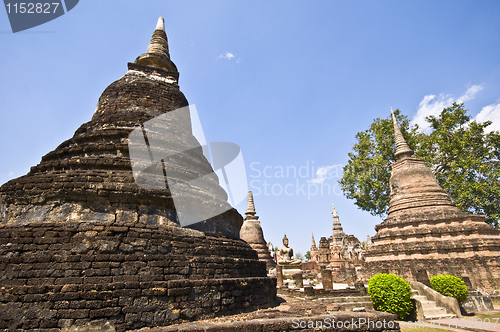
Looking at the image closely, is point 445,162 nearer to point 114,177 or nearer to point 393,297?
point 393,297

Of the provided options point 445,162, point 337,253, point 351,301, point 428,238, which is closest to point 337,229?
point 337,253

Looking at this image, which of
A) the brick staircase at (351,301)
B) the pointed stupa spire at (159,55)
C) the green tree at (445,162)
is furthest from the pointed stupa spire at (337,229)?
the pointed stupa spire at (159,55)

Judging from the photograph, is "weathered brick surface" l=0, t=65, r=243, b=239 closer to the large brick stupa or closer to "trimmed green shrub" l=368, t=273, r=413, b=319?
the large brick stupa

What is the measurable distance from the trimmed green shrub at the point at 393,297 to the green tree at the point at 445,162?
15.1m

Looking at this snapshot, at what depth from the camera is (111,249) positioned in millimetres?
4438

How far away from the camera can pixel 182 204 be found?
578cm

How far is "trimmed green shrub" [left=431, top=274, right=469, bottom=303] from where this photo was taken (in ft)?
30.2

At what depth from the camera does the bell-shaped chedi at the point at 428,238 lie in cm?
1204

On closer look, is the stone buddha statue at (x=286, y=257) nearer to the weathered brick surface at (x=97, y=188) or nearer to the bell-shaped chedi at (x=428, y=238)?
the bell-shaped chedi at (x=428, y=238)

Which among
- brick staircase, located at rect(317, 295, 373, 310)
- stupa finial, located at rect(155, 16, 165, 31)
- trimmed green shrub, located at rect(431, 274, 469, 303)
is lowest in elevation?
brick staircase, located at rect(317, 295, 373, 310)

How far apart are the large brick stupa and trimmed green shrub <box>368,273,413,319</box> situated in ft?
13.5

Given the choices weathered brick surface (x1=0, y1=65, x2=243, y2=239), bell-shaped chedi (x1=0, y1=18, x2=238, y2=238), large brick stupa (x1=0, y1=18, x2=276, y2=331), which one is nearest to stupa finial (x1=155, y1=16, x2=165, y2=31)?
bell-shaped chedi (x1=0, y1=18, x2=238, y2=238)

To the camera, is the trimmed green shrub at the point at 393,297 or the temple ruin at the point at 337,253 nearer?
the trimmed green shrub at the point at 393,297

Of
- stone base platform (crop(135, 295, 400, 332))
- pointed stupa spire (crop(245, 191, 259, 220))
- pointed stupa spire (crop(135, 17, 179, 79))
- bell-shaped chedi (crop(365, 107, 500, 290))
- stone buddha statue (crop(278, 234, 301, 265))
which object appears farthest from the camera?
pointed stupa spire (crop(245, 191, 259, 220))
